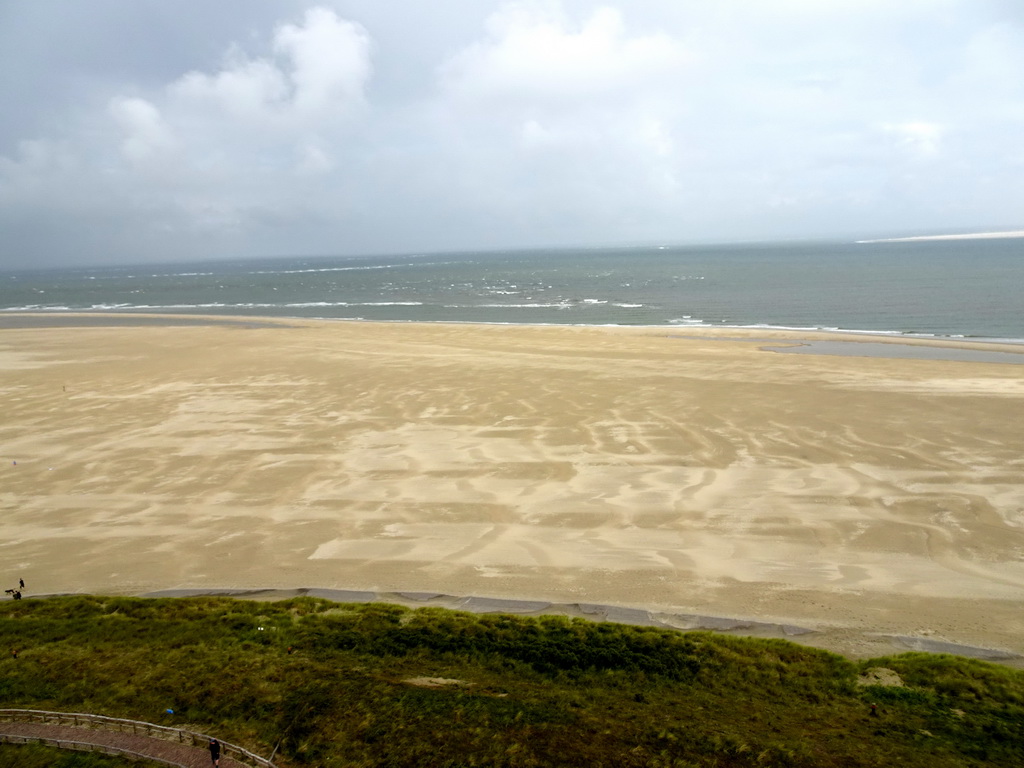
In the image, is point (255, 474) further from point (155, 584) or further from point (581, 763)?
point (581, 763)

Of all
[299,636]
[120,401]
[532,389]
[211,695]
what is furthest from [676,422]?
[120,401]

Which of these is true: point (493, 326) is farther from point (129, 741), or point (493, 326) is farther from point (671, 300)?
point (129, 741)

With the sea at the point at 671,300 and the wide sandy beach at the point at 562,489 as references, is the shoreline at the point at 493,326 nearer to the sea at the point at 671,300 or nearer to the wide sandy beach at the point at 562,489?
the sea at the point at 671,300

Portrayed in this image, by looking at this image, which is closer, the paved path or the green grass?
the paved path

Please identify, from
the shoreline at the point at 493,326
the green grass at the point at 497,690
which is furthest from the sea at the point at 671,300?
the green grass at the point at 497,690

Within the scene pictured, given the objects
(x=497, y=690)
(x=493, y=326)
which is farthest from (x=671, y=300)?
(x=497, y=690)

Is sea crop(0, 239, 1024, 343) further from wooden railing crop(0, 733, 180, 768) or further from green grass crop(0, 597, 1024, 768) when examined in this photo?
wooden railing crop(0, 733, 180, 768)

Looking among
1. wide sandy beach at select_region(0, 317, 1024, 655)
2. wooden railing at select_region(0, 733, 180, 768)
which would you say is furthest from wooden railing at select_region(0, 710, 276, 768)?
wide sandy beach at select_region(0, 317, 1024, 655)
